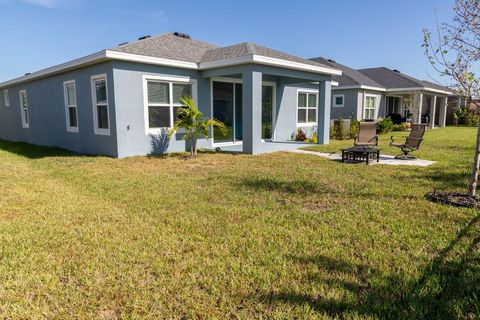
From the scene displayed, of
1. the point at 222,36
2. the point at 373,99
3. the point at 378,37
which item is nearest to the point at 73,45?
the point at 222,36

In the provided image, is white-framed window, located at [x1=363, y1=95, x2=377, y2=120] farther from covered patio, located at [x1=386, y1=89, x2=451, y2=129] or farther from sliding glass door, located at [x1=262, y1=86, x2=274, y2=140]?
sliding glass door, located at [x1=262, y1=86, x2=274, y2=140]

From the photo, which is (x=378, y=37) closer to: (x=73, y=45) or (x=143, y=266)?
(x=143, y=266)

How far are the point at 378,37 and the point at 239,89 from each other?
5.83m

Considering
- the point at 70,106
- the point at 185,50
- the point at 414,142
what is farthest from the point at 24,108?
the point at 414,142

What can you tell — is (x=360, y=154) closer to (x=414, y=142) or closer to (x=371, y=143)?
(x=371, y=143)

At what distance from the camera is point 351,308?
2482 mm

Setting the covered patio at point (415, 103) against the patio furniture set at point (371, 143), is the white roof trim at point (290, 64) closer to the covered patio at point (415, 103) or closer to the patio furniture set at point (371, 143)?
the patio furniture set at point (371, 143)

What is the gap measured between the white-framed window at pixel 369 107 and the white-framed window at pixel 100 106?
19.0m

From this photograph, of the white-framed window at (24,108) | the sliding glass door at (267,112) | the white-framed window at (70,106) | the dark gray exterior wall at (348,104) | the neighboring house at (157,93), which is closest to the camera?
the neighboring house at (157,93)

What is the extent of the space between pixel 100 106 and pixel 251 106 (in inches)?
204

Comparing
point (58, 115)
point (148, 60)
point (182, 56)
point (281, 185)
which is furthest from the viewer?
point (58, 115)

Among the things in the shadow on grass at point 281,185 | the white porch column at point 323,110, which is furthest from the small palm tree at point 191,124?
the white porch column at point 323,110

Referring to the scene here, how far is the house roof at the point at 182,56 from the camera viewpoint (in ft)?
32.2

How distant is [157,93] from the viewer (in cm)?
1075
